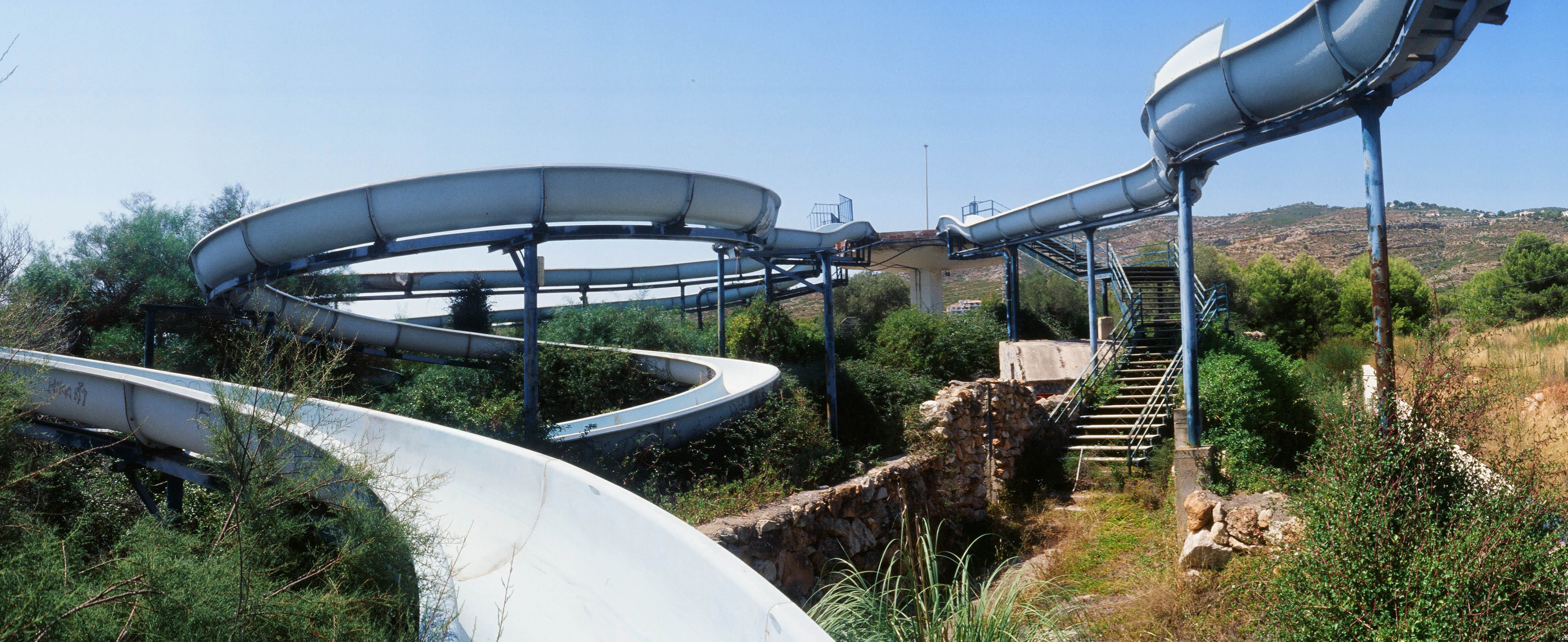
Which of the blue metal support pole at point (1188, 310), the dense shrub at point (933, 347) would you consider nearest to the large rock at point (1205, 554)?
the blue metal support pole at point (1188, 310)

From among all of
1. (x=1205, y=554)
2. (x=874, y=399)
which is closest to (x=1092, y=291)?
(x=874, y=399)

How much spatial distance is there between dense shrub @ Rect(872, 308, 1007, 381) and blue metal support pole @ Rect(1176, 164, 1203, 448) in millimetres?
5855

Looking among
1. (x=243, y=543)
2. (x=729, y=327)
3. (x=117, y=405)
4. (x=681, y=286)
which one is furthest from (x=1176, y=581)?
(x=681, y=286)

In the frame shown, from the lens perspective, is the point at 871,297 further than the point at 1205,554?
Yes

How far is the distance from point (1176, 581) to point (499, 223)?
25.9ft

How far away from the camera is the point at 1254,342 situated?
527 inches

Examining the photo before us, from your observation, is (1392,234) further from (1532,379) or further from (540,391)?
(540,391)

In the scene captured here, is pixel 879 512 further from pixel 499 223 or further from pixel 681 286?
pixel 681 286

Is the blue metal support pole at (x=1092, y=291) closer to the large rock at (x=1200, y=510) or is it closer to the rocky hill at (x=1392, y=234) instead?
the large rock at (x=1200, y=510)

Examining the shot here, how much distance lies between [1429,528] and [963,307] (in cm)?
3146

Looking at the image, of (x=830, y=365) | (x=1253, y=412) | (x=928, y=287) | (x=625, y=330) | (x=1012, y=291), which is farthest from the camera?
(x=928, y=287)

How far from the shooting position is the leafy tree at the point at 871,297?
36.7 meters

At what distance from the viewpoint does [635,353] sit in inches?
516

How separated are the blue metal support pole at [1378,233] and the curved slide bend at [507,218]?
21.3ft
